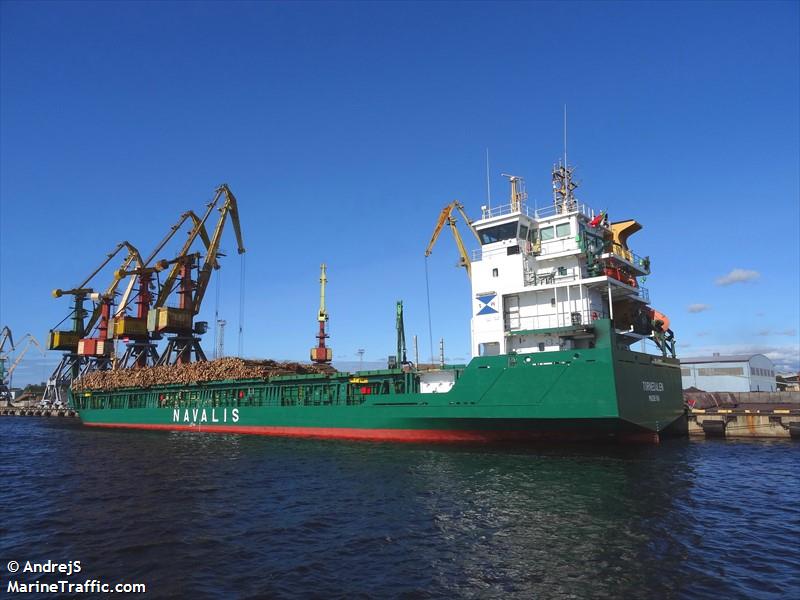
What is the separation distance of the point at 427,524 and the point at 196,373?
3325 centimetres

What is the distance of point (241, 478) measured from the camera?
60.7ft

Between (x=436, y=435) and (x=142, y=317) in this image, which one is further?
(x=142, y=317)

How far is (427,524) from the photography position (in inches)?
488

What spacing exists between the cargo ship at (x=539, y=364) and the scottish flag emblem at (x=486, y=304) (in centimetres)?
5

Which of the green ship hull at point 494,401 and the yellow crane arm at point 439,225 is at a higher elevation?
the yellow crane arm at point 439,225

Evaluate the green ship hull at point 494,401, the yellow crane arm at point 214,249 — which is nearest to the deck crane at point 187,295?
the yellow crane arm at point 214,249

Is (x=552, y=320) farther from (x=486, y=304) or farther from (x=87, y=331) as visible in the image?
(x=87, y=331)

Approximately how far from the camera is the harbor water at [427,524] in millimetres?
9047

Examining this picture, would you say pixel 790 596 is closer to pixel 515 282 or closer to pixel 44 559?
pixel 44 559

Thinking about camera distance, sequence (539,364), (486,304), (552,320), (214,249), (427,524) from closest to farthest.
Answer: (427,524) → (539,364) → (552,320) → (486,304) → (214,249)

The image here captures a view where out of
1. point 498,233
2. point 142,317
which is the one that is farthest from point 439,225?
point 142,317

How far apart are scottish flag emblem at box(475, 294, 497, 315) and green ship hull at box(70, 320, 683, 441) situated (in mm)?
3222

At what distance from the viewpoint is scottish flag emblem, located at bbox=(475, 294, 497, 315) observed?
2567 centimetres

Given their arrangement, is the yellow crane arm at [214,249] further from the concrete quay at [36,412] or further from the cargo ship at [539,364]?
the concrete quay at [36,412]
